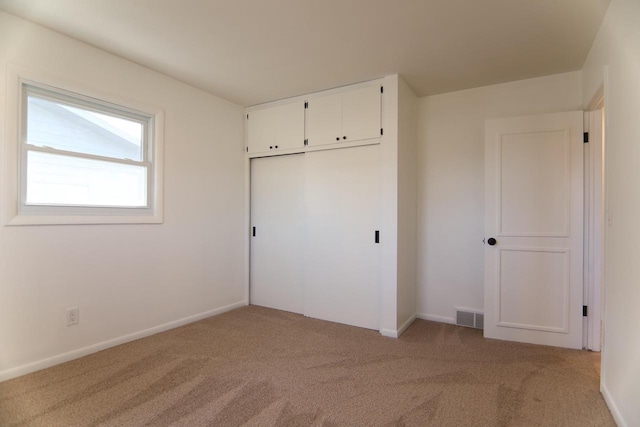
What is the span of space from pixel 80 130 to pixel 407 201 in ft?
9.55

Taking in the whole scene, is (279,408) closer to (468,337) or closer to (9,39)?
(468,337)

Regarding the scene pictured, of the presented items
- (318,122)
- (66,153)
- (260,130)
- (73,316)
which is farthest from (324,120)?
(73,316)

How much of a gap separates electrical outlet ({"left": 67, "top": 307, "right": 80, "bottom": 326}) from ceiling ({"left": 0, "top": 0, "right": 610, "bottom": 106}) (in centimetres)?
206

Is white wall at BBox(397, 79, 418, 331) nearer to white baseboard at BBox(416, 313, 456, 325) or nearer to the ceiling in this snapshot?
white baseboard at BBox(416, 313, 456, 325)

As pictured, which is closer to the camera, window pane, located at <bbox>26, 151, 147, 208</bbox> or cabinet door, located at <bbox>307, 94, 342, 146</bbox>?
window pane, located at <bbox>26, 151, 147, 208</bbox>

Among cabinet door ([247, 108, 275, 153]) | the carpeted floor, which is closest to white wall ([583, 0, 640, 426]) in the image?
the carpeted floor

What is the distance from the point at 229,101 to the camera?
3.78 meters

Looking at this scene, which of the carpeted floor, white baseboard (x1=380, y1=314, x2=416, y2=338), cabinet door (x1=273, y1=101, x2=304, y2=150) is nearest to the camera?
the carpeted floor

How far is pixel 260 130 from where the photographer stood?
A: 12.8ft

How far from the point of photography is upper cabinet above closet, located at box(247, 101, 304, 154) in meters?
3.61

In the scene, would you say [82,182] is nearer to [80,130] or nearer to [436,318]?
[80,130]

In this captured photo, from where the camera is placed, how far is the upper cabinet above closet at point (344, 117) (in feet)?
10.3

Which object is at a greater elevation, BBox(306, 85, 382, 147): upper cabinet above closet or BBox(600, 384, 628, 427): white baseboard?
BBox(306, 85, 382, 147): upper cabinet above closet

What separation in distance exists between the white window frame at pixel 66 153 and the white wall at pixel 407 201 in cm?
227
